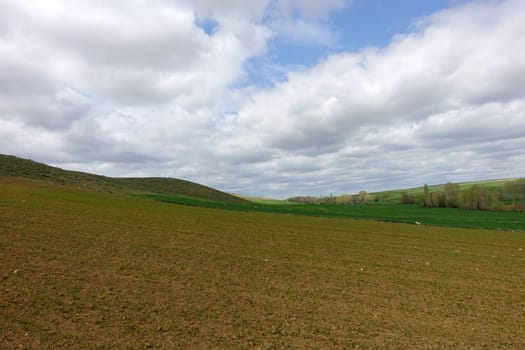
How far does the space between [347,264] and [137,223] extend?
13.6m

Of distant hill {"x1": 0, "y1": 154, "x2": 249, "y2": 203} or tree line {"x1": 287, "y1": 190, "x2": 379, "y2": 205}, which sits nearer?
distant hill {"x1": 0, "y1": 154, "x2": 249, "y2": 203}

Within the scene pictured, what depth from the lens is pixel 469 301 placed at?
1070cm

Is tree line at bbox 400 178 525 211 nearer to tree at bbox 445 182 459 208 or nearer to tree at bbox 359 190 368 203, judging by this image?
tree at bbox 445 182 459 208

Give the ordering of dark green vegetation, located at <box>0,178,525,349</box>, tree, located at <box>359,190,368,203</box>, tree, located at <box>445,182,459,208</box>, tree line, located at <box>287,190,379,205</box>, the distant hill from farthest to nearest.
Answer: tree, located at <box>359,190,368,203</box>
tree line, located at <box>287,190,379,205</box>
tree, located at <box>445,182,459,208</box>
the distant hill
dark green vegetation, located at <box>0,178,525,349</box>

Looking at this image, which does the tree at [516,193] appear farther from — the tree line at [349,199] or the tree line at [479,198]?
the tree line at [349,199]

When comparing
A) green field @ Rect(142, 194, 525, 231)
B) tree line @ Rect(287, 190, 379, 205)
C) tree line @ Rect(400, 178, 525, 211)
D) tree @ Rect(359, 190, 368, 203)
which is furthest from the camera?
tree @ Rect(359, 190, 368, 203)

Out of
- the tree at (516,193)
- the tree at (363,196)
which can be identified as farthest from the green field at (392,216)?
the tree at (363,196)

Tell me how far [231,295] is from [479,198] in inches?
3749

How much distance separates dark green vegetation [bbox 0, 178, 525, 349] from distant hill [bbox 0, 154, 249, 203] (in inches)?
1759

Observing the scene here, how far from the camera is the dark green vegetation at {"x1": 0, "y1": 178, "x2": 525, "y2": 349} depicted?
290 inches

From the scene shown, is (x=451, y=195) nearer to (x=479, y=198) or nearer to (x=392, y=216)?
(x=479, y=198)

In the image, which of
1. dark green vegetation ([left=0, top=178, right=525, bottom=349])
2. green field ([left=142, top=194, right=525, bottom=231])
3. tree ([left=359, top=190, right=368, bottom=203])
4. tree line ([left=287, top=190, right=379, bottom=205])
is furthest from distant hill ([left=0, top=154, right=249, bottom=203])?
tree ([left=359, top=190, right=368, bottom=203])

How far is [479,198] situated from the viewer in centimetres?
8556

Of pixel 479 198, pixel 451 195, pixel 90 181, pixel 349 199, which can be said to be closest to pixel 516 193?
pixel 479 198
